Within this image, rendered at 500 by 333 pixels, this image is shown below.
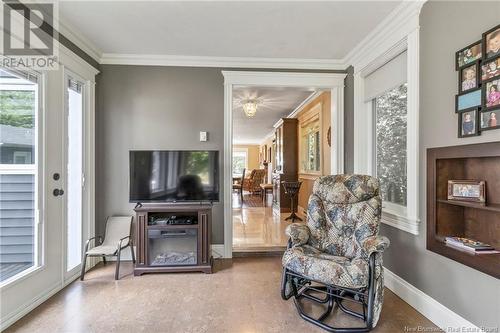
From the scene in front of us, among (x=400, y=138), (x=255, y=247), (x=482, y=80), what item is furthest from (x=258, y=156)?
(x=482, y=80)

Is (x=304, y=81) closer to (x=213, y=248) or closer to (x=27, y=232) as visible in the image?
(x=213, y=248)

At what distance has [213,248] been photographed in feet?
11.4

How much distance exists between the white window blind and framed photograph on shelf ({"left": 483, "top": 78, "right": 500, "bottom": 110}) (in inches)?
35.4

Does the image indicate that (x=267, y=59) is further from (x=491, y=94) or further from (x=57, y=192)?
(x=57, y=192)

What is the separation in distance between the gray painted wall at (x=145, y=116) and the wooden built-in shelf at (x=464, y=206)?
7.50ft

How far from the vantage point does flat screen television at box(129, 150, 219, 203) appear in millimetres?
3076

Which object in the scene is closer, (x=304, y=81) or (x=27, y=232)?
(x=27, y=232)

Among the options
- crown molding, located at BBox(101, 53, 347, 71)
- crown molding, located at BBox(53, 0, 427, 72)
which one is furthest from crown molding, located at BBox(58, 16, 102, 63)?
crown molding, located at BBox(101, 53, 347, 71)

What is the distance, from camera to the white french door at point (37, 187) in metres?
2.08

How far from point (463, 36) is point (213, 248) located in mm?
3175

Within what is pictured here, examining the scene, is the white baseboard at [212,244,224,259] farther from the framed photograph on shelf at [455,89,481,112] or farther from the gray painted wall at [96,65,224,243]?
the framed photograph on shelf at [455,89,481,112]

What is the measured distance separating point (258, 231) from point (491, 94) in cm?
368

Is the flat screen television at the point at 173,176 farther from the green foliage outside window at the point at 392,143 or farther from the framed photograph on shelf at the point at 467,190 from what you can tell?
the framed photograph on shelf at the point at 467,190

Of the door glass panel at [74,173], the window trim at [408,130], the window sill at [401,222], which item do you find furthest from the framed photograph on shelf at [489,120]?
the door glass panel at [74,173]
